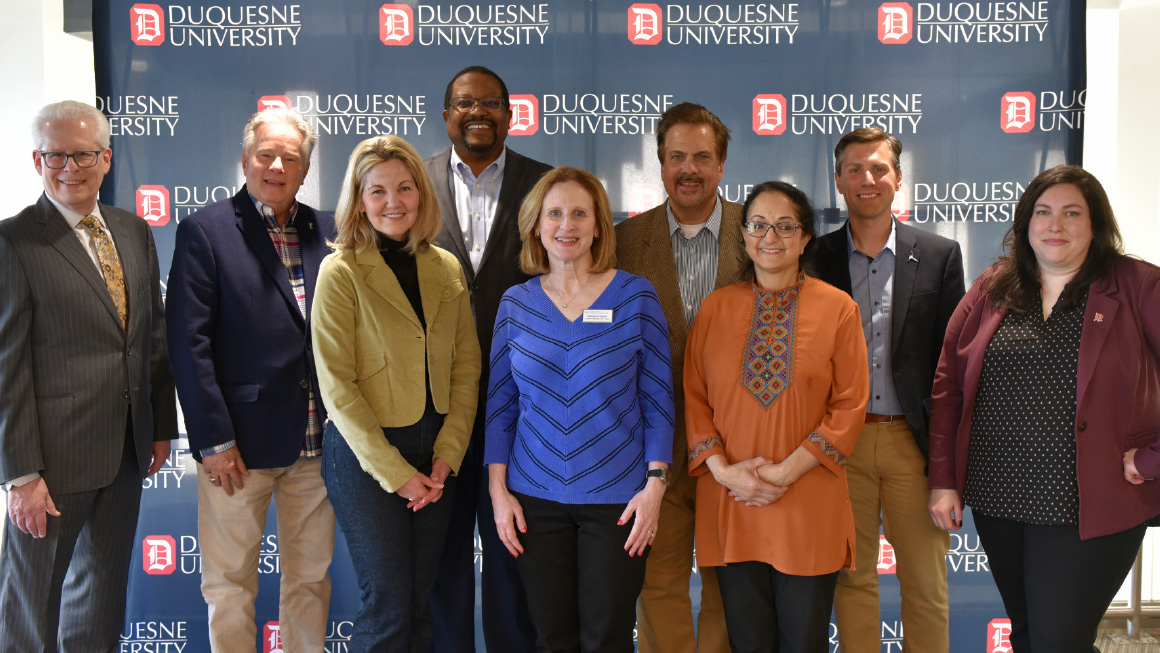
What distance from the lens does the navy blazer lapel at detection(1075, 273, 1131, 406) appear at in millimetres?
2154

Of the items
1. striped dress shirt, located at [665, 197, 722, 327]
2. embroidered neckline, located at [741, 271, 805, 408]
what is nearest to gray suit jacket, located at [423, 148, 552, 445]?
striped dress shirt, located at [665, 197, 722, 327]

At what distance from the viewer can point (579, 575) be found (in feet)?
7.35

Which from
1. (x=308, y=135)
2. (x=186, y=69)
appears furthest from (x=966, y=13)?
(x=186, y=69)

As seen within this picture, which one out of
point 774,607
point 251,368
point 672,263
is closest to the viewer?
point 774,607

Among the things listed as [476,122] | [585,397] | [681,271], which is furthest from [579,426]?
[476,122]

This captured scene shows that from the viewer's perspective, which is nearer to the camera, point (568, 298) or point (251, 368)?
point (568, 298)

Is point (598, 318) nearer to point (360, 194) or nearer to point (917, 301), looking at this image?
point (360, 194)

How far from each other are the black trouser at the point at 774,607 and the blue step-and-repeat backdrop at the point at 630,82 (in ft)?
5.52

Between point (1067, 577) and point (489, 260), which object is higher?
point (489, 260)

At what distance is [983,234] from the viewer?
351 centimetres

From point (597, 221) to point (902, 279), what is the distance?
1.14 meters

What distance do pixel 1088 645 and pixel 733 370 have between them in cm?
130

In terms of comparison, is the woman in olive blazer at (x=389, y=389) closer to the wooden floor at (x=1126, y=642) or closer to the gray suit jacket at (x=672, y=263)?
the gray suit jacket at (x=672, y=263)

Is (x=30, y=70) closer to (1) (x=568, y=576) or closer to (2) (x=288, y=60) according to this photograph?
(2) (x=288, y=60)
